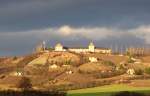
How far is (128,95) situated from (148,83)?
258 feet

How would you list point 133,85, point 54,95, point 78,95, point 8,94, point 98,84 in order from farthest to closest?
1. point 98,84
2. point 133,85
3. point 78,95
4. point 54,95
5. point 8,94

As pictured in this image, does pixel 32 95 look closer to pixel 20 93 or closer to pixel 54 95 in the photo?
pixel 20 93

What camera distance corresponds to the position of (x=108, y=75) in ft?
646

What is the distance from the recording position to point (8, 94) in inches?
2313

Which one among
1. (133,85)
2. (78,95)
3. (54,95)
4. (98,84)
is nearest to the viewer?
(54,95)

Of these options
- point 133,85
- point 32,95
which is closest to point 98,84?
point 133,85

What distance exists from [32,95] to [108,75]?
136678 mm

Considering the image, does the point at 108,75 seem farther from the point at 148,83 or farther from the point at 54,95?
the point at 54,95

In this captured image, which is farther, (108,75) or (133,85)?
(108,75)

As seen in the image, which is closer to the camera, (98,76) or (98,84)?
(98,84)

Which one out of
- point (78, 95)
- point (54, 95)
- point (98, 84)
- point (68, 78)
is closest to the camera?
point (54, 95)

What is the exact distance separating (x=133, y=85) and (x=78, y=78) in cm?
5681

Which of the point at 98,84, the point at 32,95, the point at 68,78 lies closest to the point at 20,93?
the point at 32,95

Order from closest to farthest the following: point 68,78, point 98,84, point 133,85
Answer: point 133,85, point 98,84, point 68,78
